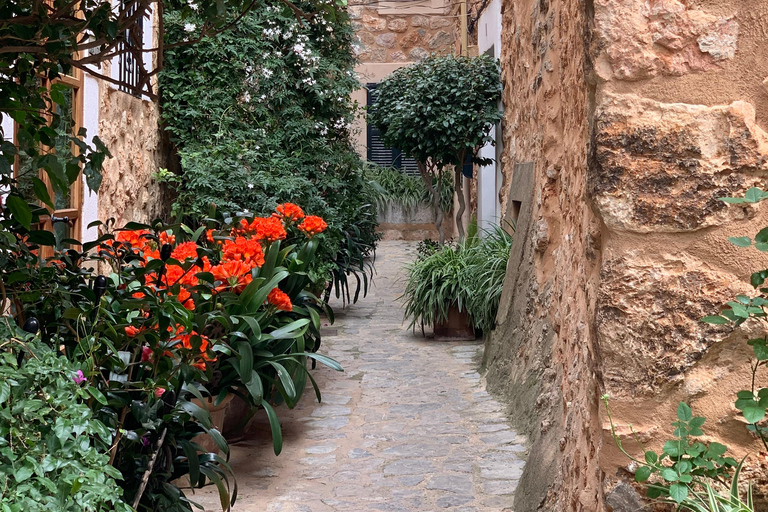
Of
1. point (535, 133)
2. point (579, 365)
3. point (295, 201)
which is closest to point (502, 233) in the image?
point (535, 133)

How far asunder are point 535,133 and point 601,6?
12.2 ft

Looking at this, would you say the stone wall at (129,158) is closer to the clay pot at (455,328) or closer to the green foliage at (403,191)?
the clay pot at (455,328)

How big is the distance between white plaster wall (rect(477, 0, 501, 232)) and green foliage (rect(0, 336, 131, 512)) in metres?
6.55

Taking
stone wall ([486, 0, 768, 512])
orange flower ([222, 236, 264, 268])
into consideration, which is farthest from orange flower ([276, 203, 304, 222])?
stone wall ([486, 0, 768, 512])

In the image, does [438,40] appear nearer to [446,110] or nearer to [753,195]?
[446,110]

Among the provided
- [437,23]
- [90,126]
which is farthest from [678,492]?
[437,23]

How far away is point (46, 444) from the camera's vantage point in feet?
4.85

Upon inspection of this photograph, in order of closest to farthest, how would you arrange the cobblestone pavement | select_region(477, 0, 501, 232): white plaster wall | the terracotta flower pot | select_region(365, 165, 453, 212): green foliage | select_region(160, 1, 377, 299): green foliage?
1. the cobblestone pavement
2. the terracotta flower pot
3. select_region(160, 1, 377, 299): green foliage
4. select_region(477, 0, 501, 232): white plaster wall
5. select_region(365, 165, 453, 212): green foliage

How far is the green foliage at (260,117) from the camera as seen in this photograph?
689cm

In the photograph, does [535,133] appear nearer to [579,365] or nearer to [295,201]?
[295,201]

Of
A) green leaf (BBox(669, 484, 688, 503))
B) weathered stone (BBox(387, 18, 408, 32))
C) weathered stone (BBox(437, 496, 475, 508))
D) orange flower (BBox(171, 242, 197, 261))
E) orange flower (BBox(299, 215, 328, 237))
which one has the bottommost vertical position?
weathered stone (BBox(437, 496, 475, 508))

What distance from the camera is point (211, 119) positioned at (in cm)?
707

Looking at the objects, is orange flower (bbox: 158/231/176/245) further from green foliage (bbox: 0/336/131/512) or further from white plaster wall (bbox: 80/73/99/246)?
green foliage (bbox: 0/336/131/512)

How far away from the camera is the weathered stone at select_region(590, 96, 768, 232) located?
1.85 metres
